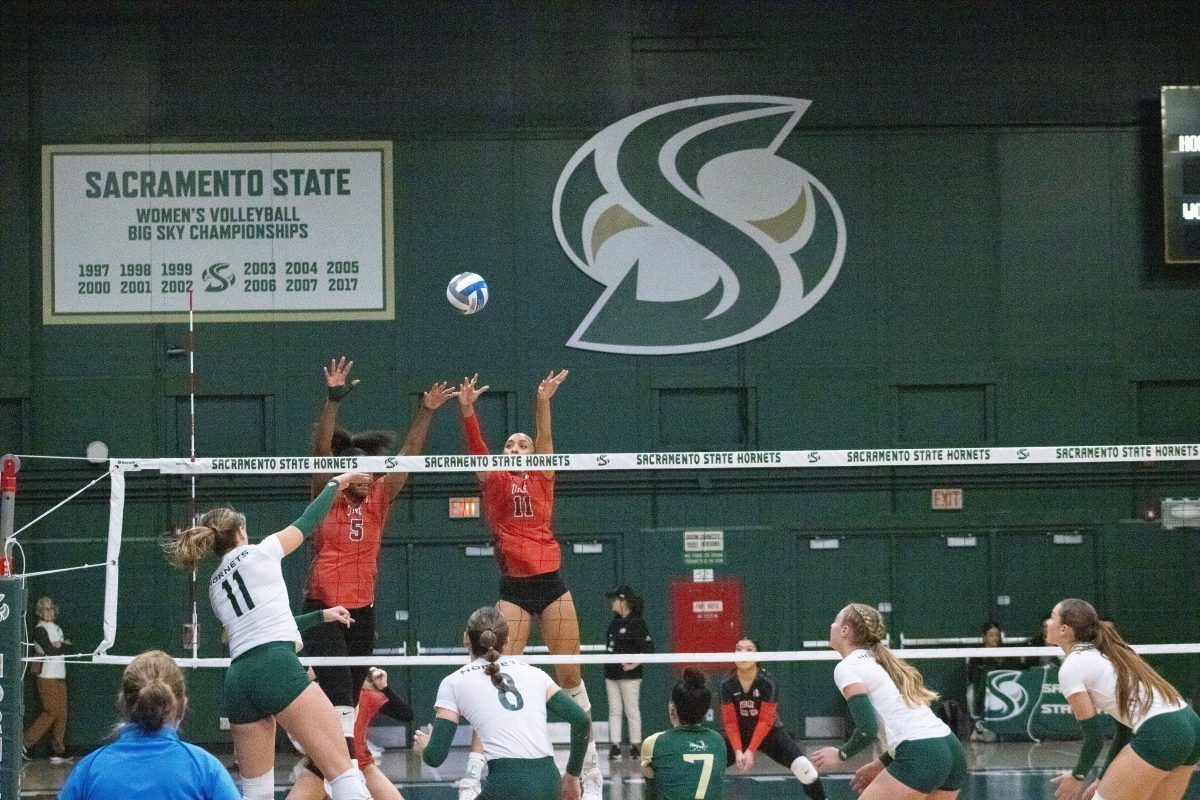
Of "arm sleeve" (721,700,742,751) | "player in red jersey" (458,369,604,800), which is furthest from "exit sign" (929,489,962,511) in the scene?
"player in red jersey" (458,369,604,800)

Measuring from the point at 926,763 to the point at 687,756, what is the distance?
1.28 metres

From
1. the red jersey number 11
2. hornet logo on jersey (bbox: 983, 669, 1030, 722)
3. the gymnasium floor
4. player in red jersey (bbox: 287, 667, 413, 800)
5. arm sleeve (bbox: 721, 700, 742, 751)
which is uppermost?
the red jersey number 11

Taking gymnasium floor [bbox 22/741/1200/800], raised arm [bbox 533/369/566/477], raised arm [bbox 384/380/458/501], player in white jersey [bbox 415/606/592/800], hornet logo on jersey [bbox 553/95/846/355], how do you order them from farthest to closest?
hornet logo on jersey [bbox 553/95/846/355], gymnasium floor [bbox 22/741/1200/800], raised arm [bbox 533/369/566/477], raised arm [bbox 384/380/458/501], player in white jersey [bbox 415/606/592/800]

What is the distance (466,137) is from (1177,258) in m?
7.41

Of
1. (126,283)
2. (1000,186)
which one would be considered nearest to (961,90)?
(1000,186)

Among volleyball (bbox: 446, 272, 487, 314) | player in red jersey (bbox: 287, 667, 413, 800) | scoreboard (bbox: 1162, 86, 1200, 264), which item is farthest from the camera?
scoreboard (bbox: 1162, 86, 1200, 264)

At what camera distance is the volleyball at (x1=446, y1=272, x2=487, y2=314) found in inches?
464

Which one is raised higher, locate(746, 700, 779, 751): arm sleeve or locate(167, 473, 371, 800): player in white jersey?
locate(167, 473, 371, 800): player in white jersey

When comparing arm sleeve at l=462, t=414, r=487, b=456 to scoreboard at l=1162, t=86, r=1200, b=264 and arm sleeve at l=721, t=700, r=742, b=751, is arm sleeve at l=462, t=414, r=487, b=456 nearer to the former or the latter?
arm sleeve at l=721, t=700, r=742, b=751

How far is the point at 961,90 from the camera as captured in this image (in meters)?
16.7

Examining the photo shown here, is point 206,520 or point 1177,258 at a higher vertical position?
point 1177,258

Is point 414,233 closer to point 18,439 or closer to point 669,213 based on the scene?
point 669,213

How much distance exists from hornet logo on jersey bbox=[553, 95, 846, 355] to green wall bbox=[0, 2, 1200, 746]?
0.67ft

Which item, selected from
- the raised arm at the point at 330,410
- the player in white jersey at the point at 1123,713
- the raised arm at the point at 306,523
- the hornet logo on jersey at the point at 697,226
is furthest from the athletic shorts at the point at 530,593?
the hornet logo on jersey at the point at 697,226
